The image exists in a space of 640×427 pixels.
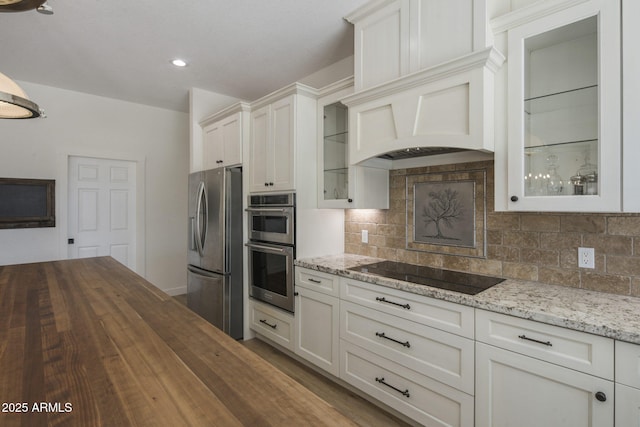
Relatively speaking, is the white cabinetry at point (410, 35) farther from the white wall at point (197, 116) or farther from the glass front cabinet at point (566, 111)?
the white wall at point (197, 116)

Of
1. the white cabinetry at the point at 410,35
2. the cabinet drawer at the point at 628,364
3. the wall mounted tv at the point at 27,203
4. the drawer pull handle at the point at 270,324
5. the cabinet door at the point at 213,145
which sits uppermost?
the white cabinetry at the point at 410,35

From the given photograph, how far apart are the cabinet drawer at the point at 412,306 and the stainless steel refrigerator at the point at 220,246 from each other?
126cm

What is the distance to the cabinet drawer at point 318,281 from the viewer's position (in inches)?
92.3

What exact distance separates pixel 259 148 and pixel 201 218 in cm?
96

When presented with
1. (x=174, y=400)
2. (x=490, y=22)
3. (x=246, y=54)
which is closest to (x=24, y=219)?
(x=246, y=54)

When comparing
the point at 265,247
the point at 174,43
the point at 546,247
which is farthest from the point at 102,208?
the point at 546,247

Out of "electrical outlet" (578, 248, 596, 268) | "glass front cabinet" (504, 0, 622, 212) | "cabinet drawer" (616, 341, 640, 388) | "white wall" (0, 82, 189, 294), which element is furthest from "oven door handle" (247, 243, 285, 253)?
"white wall" (0, 82, 189, 294)

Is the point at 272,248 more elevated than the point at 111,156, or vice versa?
the point at 111,156

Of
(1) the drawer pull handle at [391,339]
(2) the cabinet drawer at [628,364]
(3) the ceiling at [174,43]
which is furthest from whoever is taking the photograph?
(3) the ceiling at [174,43]

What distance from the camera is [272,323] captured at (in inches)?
115

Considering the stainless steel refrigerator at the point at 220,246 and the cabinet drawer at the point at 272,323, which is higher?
the stainless steel refrigerator at the point at 220,246

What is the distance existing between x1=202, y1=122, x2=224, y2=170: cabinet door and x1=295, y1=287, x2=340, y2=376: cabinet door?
177 centimetres

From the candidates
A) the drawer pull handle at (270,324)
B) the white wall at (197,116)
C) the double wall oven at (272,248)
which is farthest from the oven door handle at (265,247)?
the white wall at (197,116)

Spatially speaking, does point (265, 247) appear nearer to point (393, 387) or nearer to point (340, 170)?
point (340, 170)
